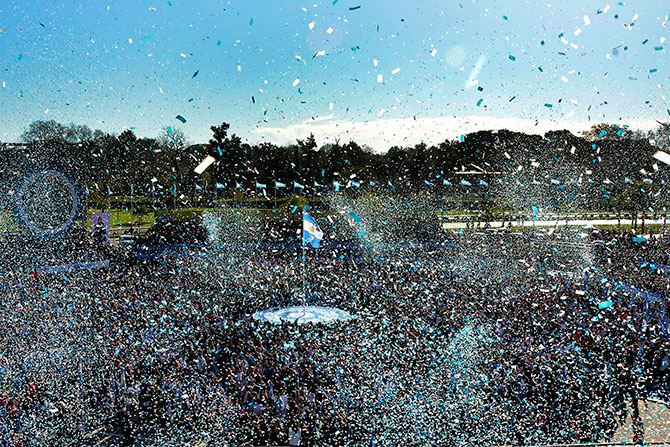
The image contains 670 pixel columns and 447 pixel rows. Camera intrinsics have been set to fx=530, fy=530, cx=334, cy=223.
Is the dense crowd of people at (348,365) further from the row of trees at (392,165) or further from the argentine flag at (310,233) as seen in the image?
the row of trees at (392,165)

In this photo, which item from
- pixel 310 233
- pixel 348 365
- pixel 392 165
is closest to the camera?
pixel 348 365

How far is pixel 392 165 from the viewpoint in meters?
53.7

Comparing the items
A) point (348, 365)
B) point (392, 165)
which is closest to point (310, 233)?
point (348, 365)

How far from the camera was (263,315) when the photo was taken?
14180mm

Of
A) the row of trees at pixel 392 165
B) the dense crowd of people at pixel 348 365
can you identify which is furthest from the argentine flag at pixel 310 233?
the row of trees at pixel 392 165

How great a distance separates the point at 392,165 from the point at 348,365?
1784 inches

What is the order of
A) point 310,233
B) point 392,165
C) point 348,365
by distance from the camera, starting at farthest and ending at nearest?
1. point 392,165
2. point 310,233
3. point 348,365

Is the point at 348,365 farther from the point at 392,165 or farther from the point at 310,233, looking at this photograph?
the point at 392,165

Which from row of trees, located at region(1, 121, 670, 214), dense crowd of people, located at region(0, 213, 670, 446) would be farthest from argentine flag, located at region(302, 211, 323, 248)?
row of trees, located at region(1, 121, 670, 214)

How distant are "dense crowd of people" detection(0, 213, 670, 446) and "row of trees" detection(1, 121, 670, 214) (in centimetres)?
3065

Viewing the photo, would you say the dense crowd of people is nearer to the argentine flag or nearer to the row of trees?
the argentine flag

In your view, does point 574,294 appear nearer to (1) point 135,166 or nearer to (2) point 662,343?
(2) point 662,343

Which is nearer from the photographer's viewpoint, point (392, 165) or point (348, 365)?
point (348, 365)

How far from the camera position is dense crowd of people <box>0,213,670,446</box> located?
8.18 metres
